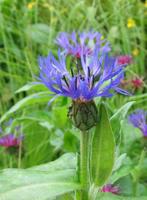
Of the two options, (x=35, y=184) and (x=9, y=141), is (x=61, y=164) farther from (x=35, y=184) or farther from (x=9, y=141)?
(x=9, y=141)

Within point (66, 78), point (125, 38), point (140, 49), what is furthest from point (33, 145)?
point (66, 78)

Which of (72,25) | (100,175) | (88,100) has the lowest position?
(100,175)

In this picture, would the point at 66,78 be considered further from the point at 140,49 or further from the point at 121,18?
the point at 140,49

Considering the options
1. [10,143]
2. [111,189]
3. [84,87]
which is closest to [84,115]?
[84,87]

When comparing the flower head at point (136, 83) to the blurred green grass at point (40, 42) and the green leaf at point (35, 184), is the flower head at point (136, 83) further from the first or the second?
the green leaf at point (35, 184)

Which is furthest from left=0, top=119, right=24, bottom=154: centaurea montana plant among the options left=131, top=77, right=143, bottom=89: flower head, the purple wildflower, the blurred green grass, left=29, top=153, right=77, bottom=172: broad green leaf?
left=29, top=153, right=77, bottom=172: broad green leaf

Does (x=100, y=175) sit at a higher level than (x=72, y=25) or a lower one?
lower
